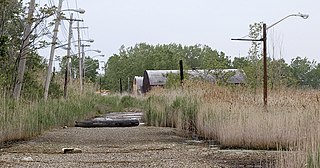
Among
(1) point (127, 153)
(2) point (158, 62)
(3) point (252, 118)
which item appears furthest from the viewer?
(2) point (158, 62)

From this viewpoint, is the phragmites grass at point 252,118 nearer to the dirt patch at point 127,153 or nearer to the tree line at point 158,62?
the dirt patch at point 127,153

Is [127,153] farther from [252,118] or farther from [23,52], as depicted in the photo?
[23,52]

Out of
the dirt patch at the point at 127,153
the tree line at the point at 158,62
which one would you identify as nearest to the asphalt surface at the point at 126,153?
the dirt patch at the point at 127,153

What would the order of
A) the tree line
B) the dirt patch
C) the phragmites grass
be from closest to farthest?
the dirt patch < the phragmites grass < the tree line

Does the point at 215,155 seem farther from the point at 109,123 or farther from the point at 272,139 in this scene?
the point at 109,123

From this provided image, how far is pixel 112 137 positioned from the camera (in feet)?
58.2

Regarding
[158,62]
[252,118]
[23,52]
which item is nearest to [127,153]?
[252,118]

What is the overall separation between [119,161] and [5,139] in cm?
528

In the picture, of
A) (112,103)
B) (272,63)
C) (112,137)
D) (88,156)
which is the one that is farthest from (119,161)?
(112,103)

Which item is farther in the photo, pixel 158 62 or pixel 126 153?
pixel 158 62

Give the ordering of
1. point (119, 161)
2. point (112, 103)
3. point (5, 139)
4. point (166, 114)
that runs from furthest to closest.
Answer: point (112, 103), point (166, 114), point (5, 139), point (119, 161)

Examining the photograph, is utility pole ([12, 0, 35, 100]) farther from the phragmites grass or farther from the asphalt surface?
the phragmites grass

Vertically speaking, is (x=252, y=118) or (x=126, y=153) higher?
(x=252, y=118)

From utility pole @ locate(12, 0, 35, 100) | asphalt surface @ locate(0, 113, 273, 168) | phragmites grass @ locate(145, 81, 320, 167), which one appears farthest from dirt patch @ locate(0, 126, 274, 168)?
utility pole @ locate(12, 0, 35, 100)
